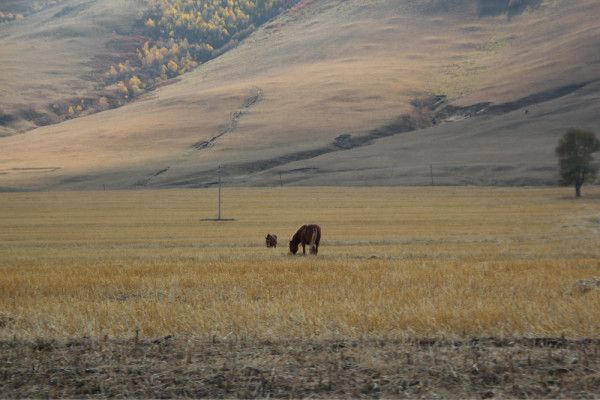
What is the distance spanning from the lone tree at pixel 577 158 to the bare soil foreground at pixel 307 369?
3133 inches

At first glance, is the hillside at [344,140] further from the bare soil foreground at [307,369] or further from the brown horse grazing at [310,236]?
the bare soil foreground at [307,369]

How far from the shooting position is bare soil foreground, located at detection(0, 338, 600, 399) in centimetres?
862

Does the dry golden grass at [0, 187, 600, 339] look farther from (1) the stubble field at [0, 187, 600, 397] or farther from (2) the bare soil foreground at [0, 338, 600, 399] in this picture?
(2) the bare soil foreground at [0, 338, 600, 399]

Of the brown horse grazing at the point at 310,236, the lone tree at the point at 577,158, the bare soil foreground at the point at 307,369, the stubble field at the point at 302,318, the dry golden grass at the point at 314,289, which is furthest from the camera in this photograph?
the lone tree at the point at 577,158

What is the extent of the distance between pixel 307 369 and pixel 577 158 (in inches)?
3209

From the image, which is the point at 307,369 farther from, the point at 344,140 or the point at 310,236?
the point at 344,140

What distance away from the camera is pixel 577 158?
86.2m

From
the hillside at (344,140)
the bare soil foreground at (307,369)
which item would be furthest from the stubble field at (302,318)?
the hillside at (344,140)

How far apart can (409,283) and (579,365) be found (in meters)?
8.63

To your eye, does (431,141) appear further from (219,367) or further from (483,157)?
(219,367)

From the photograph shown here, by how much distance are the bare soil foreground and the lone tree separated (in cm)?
7959

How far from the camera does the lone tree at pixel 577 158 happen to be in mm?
86438

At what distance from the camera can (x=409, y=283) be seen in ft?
58.4

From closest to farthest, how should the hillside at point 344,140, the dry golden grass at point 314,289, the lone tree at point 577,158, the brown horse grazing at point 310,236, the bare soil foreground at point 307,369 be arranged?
the bare soil foreground at point 307,369 < the dry golden grass at point 314,289 < the brown horse grazing at point 310,236 < the lone tree at point 577,158 < the hillside at point 344,140
